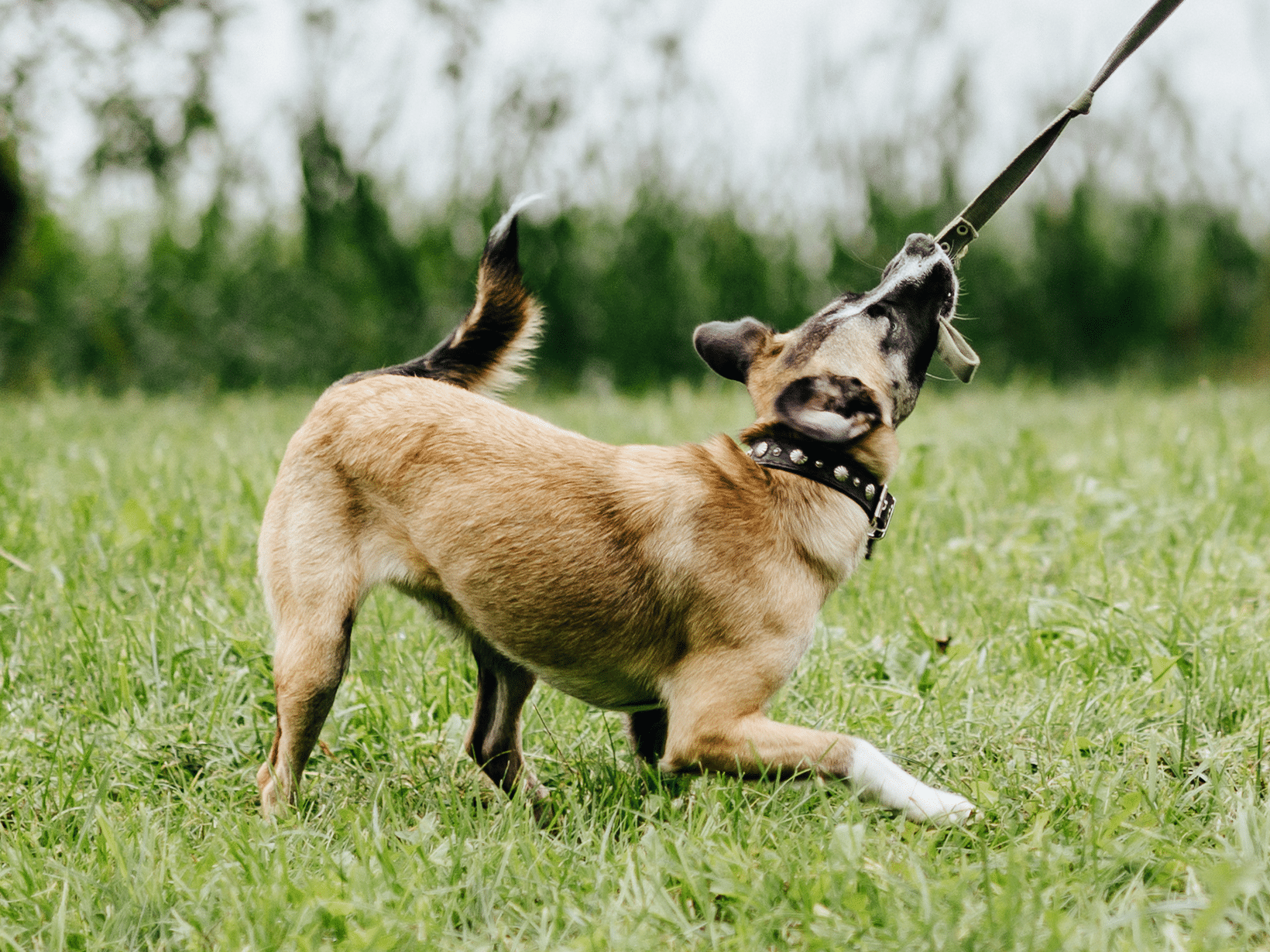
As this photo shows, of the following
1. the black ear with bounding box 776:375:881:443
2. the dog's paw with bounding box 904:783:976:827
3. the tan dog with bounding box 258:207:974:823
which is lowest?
the dog's paw with bounding box 904:783:976:827

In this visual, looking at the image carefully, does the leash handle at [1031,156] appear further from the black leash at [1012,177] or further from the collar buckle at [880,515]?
the collar buckle at [880,515]

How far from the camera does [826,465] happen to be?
2.72 m

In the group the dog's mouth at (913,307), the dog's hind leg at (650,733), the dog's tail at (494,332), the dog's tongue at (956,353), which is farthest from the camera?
the dog's tail at (494,332)

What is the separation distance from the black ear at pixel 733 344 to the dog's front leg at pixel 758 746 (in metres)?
0.82

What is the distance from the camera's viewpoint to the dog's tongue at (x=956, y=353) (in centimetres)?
272

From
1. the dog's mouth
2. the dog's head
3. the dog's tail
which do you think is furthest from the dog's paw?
the dog's tail

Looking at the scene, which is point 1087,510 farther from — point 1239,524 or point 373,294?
point 373,294

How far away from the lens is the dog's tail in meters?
3.23

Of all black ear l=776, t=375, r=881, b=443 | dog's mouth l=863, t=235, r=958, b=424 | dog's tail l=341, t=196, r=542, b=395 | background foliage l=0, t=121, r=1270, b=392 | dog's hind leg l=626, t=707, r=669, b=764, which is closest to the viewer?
black ear l=776, t=375, r=881, b=443

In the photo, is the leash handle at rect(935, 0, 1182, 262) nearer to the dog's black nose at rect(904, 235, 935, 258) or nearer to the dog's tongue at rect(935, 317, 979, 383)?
the dog's black nose at rect(904, 235, 935, 258)

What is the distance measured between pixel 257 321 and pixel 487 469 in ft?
22.6

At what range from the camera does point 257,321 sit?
9.10m

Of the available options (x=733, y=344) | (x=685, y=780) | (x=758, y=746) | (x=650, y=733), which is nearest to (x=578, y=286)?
(x=733, y=344)

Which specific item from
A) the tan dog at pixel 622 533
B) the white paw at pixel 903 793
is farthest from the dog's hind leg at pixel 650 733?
the white paw at pixel 903 793
